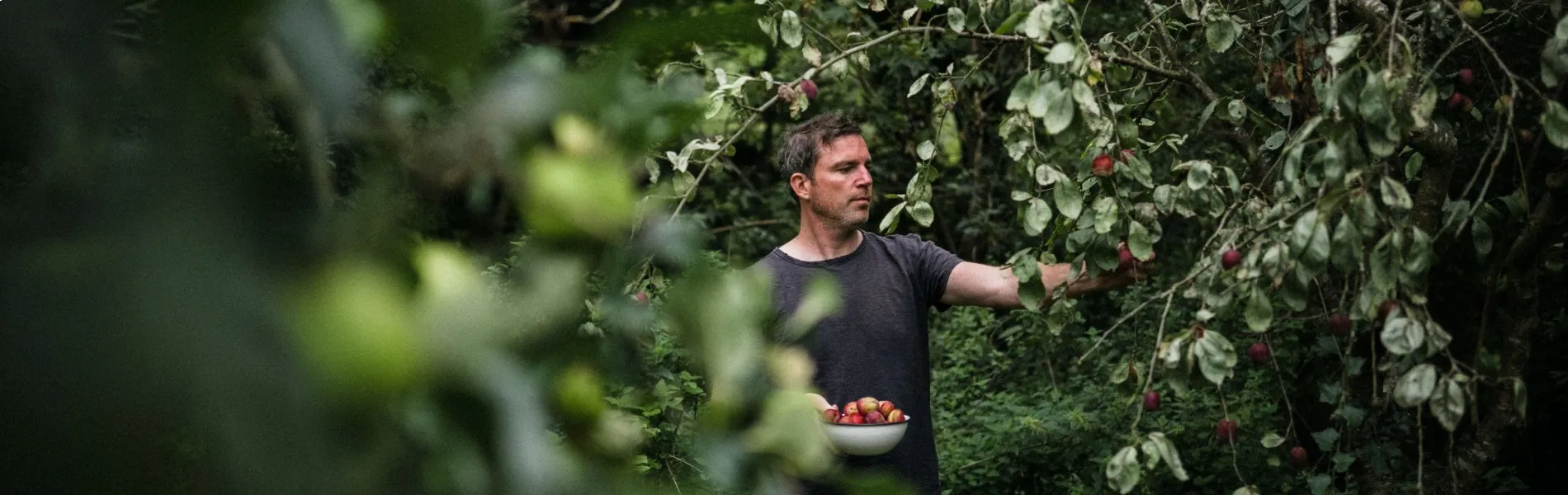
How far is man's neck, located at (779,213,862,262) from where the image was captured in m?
3.18

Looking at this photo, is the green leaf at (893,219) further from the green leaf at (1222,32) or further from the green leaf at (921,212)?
the green leaf at (1222,32)

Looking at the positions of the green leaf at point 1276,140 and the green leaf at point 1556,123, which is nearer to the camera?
the green leaf at point 1556,123

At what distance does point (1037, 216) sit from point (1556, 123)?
2.36 feet

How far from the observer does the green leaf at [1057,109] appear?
6.04 ft

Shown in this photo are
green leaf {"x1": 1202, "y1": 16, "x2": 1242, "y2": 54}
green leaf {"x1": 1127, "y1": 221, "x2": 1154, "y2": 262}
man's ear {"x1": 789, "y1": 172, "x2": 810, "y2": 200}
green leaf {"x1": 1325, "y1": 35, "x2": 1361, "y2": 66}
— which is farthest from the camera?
man's ear {"x1": 789, "y1": 172, "x2": 810, "y2": 200}

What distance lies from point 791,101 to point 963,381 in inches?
98.7

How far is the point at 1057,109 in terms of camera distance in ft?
6.06

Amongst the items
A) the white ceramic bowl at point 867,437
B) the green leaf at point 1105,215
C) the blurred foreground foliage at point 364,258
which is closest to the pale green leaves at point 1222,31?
the green leaf at point 1105,215

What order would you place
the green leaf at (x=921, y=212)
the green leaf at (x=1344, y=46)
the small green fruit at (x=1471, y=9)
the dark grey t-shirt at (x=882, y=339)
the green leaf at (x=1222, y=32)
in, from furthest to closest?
the dark grey t-shirt at (x=882, y=339) → the green leaf at (x=921, y=212) → the green leaf at (x=1222, y=32) → the small green fruit at (x=1471, y=9) → the green leaf at (x=1344, y=46)

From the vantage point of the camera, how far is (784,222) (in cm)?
616

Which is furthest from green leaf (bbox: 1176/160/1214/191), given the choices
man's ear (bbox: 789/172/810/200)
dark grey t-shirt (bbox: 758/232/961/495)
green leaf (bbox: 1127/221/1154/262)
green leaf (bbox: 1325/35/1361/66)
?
man's ear (bbox: 789/172/810/200)

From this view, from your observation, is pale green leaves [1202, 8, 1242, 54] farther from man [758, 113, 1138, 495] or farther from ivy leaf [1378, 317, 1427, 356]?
ivy leaf [1378, 317, 1427, 356]

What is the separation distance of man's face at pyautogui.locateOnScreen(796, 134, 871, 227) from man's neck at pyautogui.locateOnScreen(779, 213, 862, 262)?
2 centimetres

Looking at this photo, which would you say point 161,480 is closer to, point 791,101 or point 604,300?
point 604,300
